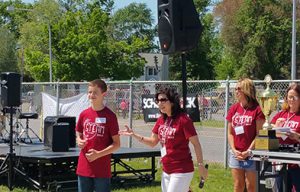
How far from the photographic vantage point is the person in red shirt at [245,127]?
7625mm

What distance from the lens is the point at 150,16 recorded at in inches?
4286

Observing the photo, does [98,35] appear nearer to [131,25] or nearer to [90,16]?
[90,16]

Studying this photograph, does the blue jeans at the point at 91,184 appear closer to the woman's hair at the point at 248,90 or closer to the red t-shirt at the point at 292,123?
the woman's hair at the point at 248,90

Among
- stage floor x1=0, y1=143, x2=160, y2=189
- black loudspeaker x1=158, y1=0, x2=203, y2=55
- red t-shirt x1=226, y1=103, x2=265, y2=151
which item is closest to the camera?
red t-shirt x1=226, y1=103, x2=265, y2=151

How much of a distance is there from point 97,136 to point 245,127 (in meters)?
1.97

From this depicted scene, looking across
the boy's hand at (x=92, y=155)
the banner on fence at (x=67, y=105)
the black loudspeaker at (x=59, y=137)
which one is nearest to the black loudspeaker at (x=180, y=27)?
the boy's hand at (x=92, y=155)

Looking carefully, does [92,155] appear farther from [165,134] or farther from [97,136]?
[165,134]

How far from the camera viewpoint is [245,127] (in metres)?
7.66

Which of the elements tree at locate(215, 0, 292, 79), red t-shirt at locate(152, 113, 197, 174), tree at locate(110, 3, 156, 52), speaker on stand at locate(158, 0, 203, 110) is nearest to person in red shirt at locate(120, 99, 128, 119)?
speaker on stand at locate(158, 0, 203, 110)

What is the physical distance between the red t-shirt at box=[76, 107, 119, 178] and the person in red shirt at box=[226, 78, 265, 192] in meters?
1.67

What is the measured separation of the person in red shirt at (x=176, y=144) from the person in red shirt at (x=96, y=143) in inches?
27.3

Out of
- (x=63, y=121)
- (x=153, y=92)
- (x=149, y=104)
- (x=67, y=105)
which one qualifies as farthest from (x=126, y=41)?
(x=63, y=121)

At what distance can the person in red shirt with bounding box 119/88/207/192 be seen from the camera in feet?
21.7

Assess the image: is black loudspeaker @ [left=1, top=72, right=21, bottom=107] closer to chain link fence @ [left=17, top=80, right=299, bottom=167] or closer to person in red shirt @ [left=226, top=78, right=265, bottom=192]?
chain link fence @ [left=17, top=80, right=299, bottom=167]
